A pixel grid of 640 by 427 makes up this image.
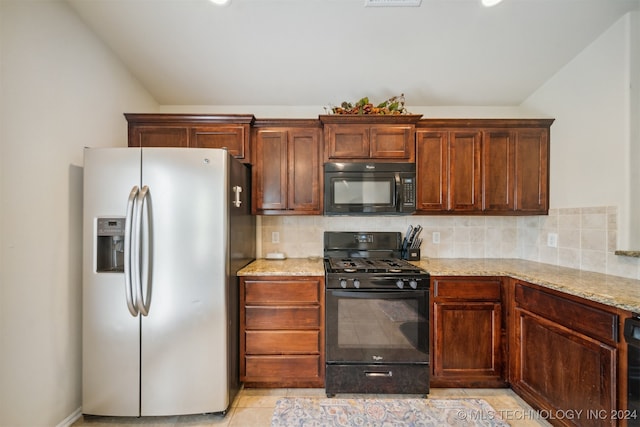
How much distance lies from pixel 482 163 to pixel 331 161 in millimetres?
1403

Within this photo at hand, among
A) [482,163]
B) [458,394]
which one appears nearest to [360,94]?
[482,163]

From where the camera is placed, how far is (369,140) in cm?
227

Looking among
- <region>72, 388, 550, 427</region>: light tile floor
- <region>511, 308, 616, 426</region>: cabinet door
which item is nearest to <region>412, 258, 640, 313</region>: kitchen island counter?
<region>511, 308, 616, 426</region>: cabinet door

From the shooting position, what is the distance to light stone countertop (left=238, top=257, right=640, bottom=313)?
135 cm

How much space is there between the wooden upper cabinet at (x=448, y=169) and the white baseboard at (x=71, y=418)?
2981 millimetres

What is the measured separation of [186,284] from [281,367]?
0.98 meters

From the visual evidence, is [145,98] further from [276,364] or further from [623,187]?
[623,187]

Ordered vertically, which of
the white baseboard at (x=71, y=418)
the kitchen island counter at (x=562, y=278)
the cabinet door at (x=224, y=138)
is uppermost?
the cabinet door at (x=224, y=138)

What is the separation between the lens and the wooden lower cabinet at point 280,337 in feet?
6.46

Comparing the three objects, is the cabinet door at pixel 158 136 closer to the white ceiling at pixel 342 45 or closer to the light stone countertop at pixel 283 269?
the white ceiling at pixel 342 45

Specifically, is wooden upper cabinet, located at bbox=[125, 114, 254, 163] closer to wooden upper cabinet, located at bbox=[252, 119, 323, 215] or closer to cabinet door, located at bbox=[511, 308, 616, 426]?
wooden upper cabinet, located at bbox=[252, 119, 323, 215]

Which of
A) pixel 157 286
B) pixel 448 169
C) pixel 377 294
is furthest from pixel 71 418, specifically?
pixel 448 169

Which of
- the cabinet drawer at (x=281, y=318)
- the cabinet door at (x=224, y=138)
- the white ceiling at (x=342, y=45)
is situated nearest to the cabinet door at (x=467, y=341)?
the cabinet drawer at (x=281, y=318)

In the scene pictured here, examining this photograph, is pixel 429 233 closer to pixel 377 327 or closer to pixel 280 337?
pixel 377 327
